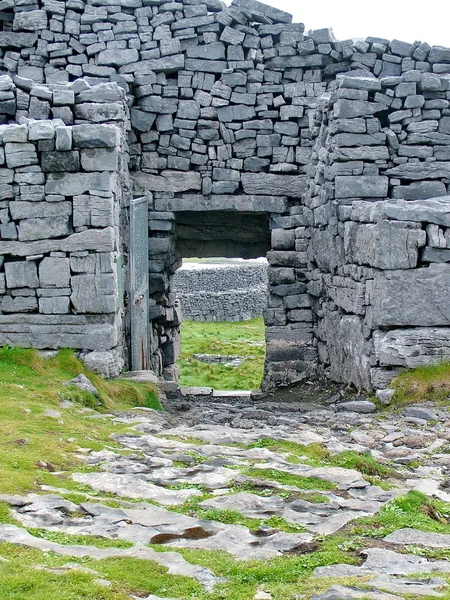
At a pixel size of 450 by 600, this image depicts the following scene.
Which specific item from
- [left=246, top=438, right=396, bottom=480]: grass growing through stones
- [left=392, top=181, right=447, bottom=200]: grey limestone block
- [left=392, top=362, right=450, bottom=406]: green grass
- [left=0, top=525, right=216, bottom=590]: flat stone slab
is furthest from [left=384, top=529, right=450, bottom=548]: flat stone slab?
[left=392, top=181, right=447, bottom=200]: grey limestone block

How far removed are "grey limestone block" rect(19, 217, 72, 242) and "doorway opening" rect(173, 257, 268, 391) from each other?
8931 mm

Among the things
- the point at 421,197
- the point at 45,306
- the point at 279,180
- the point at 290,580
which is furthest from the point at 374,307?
the point at 290,580

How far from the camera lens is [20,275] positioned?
33.8ft

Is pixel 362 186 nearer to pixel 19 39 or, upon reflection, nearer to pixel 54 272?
pixel 54 272

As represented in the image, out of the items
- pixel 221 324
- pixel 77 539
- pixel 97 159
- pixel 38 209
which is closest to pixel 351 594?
pixel 77 539

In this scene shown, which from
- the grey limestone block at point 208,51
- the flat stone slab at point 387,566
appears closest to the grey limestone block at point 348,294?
the grey limestone block at point 208,51

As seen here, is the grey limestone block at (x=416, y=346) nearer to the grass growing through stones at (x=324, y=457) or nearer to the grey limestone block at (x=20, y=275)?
the grass growing through stones at (x=324, y=457)

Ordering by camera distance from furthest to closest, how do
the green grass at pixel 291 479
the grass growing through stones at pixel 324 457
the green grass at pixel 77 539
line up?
the grass growing through stones at pixel 324 457 → the green grass at pixel 291 479 → the green grass at pixel 77 539

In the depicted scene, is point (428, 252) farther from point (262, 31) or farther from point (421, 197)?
point (262, 31)

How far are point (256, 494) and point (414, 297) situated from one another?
15.1ft

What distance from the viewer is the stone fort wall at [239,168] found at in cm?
1011

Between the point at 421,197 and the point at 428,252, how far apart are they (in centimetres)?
272

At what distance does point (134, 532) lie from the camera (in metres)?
5.11

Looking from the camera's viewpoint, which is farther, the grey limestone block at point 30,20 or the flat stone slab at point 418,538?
the grey limestone block at point 30,20
